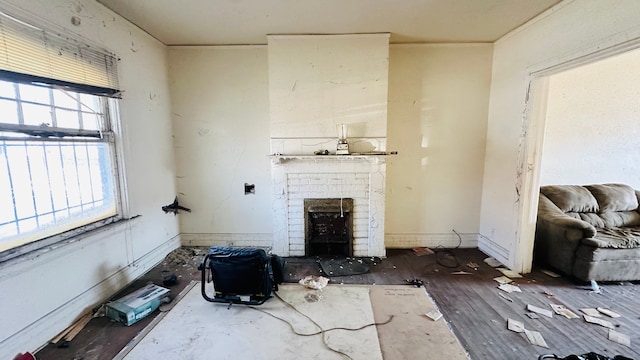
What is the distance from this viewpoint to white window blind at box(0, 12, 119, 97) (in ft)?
5.85

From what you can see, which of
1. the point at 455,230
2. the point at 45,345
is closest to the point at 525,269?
the point at 455,230

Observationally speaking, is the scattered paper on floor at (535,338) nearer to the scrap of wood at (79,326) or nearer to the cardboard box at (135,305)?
the cardboard box at (135,305)

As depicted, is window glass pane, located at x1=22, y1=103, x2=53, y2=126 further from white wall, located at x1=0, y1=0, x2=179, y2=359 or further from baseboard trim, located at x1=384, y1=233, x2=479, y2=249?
baseboard trim, located at x1=384, y1=233, x2=479, y2=249

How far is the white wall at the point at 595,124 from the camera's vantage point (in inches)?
145

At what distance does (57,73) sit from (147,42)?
52.2 inches

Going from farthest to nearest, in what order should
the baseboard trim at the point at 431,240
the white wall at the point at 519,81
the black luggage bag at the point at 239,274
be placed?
1. the baseboard trim at the point at 431,240
2. the black luggage bag at the point at 239,274
3. the white wall at the point at 519,81

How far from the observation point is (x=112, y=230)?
2.63 metres

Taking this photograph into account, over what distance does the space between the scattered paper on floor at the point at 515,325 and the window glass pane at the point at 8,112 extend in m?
3.93

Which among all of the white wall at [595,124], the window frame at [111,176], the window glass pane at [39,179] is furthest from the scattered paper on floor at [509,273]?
the window glass pane at [39,179]

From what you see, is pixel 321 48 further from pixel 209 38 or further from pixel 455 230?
pixel 455 230

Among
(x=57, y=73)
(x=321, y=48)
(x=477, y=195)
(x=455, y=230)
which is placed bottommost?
(x=455, y=230)

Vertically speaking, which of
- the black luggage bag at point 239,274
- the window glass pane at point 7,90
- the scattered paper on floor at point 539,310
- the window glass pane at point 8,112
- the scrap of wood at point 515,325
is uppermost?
the window glass pane at point 7,90

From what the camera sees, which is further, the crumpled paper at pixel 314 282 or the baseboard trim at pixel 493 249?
the baseboard trim at pixel 493 249

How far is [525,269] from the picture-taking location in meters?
3.07
